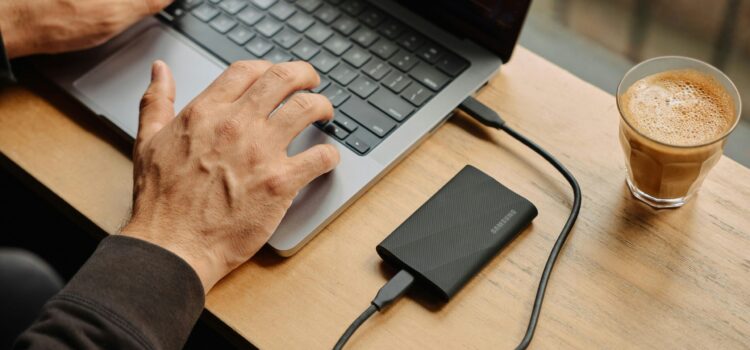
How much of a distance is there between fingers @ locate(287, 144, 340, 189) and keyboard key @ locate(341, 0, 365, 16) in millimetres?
231

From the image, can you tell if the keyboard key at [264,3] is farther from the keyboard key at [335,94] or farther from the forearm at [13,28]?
the forearm at [13,28]

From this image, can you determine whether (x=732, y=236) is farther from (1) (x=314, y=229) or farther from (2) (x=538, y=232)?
(1) (x=314, y=229)

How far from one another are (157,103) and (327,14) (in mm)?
233

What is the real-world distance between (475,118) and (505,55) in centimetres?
8

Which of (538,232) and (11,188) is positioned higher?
(538,232)

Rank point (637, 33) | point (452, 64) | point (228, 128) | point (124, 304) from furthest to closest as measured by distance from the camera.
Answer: point (637, 33) → point (452, 64) → point (228, 128) → point (124, 304)

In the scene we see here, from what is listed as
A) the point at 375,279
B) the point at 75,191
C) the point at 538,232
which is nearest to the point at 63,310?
the point at 75,191

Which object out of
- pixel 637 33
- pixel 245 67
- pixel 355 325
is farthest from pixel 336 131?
pixel 637 33

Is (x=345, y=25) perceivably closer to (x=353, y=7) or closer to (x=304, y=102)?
(x=353, y=7)

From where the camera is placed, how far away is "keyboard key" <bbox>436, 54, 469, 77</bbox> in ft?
2.84

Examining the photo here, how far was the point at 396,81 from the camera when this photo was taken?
33.5 inches

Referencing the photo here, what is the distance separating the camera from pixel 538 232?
2.51 ft

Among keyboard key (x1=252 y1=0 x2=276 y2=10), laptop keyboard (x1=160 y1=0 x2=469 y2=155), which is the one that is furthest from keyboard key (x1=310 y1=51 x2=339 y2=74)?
keyboard key (x1=252 y1=0 x2=276 y2=10)

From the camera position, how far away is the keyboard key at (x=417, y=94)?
2.74ft
